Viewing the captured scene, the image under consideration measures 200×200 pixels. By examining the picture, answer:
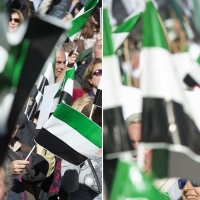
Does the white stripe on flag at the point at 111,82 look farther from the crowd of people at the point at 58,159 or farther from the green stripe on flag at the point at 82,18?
the green stripe on flag at the point at 82,18

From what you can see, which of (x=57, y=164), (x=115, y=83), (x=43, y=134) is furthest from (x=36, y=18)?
(x=57, y=164)

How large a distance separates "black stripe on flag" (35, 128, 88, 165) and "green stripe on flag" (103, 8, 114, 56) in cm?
103

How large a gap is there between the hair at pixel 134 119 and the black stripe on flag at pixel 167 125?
55mm

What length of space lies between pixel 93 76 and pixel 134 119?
1.47 metres

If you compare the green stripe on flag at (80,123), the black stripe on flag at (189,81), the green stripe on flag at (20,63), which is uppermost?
the green stripe on flag at (20,63)

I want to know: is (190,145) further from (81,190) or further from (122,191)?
(81,190)

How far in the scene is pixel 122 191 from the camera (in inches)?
143

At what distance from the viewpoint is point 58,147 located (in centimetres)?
469

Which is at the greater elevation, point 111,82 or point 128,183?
point 111,82

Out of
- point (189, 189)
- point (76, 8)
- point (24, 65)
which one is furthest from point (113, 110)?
point (76, 8)

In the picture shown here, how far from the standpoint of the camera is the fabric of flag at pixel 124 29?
3.83m

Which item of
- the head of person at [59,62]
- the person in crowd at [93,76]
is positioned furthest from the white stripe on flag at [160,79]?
the head of person at [59,62]

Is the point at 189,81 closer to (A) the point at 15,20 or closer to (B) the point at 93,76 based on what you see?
(A) the point at 15,20

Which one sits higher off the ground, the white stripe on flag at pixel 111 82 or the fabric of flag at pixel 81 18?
the fabric of flag at pixel 81 18
